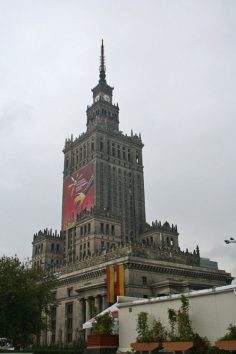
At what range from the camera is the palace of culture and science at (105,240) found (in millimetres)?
79062

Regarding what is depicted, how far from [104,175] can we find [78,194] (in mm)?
9918

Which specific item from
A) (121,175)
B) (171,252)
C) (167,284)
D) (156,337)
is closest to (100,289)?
(167,284)

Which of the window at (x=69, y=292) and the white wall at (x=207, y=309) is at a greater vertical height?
the window at (x=69, y=292)

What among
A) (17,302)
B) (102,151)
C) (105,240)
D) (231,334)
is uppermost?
(102,151)

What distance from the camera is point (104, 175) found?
13288 cm

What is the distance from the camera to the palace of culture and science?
259 ft

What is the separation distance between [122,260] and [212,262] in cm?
10182

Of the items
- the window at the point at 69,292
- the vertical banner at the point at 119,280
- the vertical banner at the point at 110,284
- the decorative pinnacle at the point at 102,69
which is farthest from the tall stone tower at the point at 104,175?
the vertical banner at the point at 119,280

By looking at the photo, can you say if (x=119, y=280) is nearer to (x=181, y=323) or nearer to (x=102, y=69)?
(x=181, y=323)

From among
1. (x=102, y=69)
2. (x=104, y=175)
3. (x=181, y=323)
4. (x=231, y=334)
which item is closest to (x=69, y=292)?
(x=104, y=175)

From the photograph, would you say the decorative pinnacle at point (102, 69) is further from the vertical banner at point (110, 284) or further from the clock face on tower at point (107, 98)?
the vertical banner at point (110, 284)

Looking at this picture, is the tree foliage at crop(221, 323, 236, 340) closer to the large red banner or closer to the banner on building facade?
the banner on building facade

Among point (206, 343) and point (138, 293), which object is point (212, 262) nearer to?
point (138, 293)

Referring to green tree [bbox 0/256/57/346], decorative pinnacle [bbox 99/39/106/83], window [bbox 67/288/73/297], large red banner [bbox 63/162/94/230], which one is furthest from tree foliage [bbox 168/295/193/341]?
decorative pinnacle [bbox 99/39/106/83]
